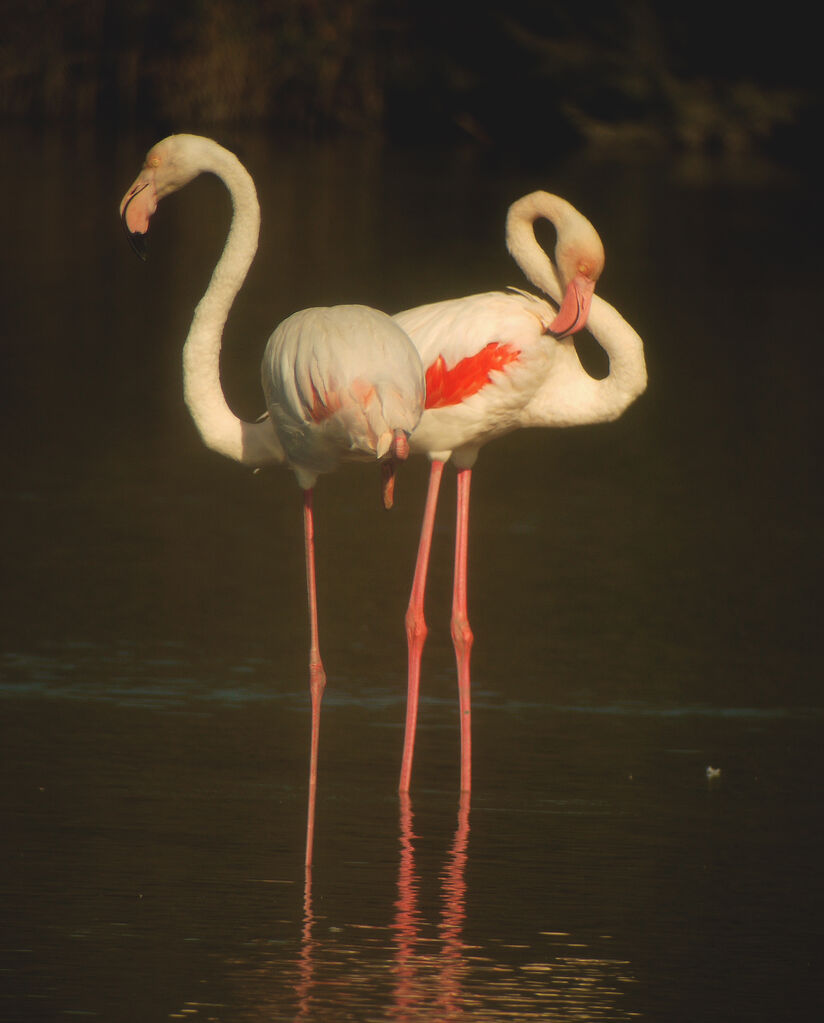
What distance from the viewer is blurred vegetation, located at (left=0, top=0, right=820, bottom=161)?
118 feet

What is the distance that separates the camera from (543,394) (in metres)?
6.87

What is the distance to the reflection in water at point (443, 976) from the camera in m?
4.28

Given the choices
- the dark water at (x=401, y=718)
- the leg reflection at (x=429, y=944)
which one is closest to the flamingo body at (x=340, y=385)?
the dark water at (x=401, y=718)

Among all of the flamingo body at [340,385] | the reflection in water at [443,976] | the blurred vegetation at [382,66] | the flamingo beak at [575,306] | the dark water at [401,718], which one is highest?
A: the blurred vegetation at [382,66]

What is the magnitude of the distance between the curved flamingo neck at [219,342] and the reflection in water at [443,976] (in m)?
1.88

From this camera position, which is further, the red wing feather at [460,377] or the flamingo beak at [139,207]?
the red wing feather at [460,377]

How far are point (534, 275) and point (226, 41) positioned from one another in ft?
99.1

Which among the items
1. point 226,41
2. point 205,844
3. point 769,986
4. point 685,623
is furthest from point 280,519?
point 226,41

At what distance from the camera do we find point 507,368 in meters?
6.65

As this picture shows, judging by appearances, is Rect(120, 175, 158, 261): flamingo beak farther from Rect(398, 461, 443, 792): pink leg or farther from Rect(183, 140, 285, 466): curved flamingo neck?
Rect(398, 461, 443, 792): pink leg

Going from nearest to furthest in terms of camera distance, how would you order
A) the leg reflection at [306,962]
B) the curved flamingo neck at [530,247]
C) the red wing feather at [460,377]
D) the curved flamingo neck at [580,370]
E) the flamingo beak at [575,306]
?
the leg reflection at [306,962]
the red wing feather at [460,377]
the flamingo beak at [575,306]
the curved flamingo neck at [580,370]
the curved flamingo neck at [530,247]

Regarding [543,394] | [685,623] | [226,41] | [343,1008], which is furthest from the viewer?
[226,41]

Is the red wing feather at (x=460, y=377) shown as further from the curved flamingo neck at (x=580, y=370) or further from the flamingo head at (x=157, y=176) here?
the flamingo head at (x=157, y=176)

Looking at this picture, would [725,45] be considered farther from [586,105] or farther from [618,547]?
[618,547]
